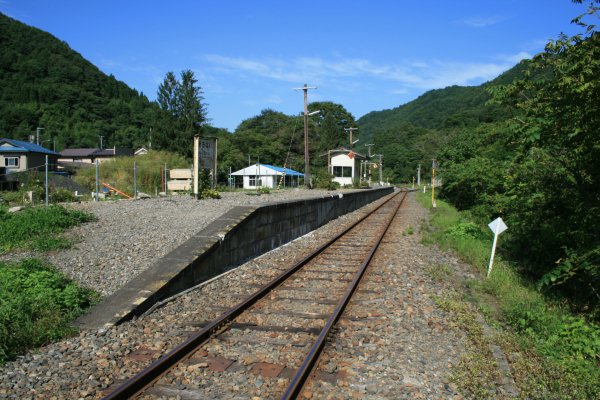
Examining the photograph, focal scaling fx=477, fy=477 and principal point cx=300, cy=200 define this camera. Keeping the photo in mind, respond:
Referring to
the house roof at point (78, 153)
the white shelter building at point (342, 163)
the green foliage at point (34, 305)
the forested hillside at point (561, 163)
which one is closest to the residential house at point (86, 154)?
the house roof at point (78, 153)

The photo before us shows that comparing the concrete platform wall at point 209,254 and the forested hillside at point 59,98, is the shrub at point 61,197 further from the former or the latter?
the forested hillside at point 59,98

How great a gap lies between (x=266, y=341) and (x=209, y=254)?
306cm

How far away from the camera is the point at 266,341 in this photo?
5.32m

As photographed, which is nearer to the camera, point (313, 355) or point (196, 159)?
point (313, 355)

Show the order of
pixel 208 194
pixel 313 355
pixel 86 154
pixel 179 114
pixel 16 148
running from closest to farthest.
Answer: pixel 313 355
pixel 208 194
pixel 16 148
pixel 179 114
pixel 86 154

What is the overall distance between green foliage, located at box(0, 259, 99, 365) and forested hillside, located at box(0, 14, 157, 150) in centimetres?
10671

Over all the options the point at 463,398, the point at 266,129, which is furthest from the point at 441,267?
the point at 266,129

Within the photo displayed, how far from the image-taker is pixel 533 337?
5.75m

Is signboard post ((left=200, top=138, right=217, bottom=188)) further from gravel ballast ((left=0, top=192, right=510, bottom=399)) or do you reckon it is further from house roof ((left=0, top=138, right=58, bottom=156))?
house roof ((left=0, top=138, right=58, bottom=156))

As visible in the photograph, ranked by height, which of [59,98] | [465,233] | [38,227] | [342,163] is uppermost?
[59,98]

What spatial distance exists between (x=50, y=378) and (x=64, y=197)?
13.3 metres

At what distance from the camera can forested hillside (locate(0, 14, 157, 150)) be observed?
10697 cm

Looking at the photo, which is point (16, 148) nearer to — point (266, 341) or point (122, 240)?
point (122, 240)

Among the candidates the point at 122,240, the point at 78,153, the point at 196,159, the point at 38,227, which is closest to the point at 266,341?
the point at 122,240
